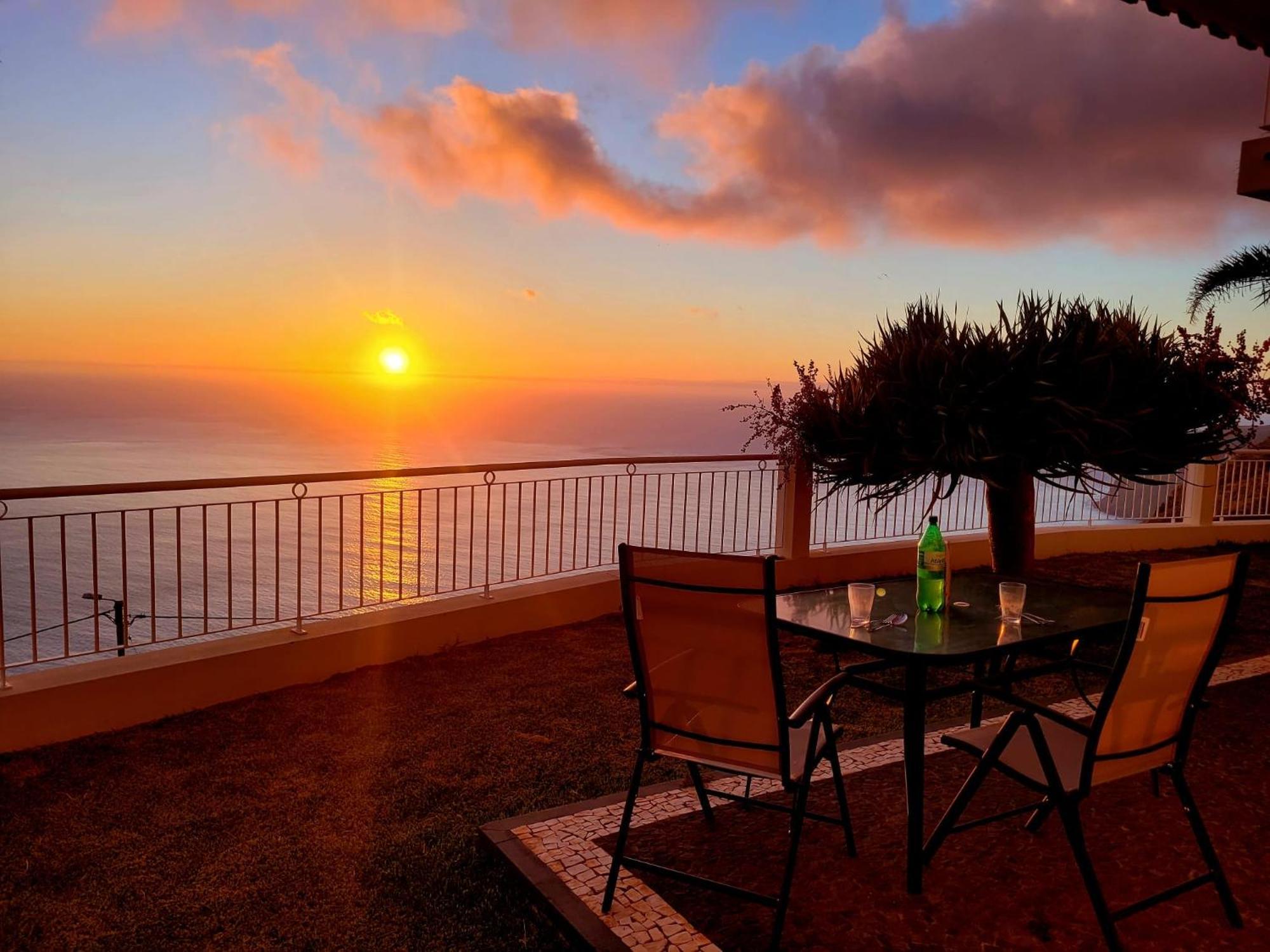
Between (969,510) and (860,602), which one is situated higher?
(860,602)

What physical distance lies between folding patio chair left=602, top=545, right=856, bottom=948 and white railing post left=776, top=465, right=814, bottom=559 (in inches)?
190

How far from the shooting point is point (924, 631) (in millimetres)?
3000

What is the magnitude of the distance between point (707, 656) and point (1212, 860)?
160 cm

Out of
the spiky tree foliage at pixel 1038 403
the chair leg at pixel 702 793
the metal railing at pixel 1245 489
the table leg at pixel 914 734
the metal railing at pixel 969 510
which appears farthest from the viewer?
the metal railing at pixel 1245 489

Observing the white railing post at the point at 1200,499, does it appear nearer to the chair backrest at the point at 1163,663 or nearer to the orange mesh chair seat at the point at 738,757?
the chair backrest at the point at 1163,663

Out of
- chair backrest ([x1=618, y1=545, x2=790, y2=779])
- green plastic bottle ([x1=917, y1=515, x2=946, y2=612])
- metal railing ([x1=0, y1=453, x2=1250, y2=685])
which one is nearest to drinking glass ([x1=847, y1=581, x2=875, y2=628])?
green plastic bottle ([x1=917, y1=515, x2=946, y2=612])

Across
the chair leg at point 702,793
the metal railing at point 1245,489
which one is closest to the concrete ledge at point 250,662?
the chair leg at point 702,793

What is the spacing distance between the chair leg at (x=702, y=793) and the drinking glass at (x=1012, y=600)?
4.38ft

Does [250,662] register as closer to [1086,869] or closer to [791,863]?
[791,863]

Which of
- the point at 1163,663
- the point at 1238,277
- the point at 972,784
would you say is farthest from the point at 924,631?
the point at 1238,277

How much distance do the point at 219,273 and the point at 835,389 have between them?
1577 inches

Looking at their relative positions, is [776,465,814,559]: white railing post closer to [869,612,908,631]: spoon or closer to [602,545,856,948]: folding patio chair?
[869,612,908,631]: spoon

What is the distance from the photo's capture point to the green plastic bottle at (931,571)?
3.22 m

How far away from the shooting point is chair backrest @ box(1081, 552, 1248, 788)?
2.23 meters
